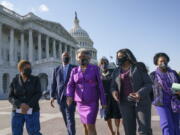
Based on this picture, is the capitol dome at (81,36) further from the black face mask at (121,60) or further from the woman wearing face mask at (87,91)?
the black face mask at (121,60)

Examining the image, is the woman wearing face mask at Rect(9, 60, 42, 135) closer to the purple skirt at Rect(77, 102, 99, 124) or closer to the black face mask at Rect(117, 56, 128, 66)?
the purple skirt at Rect(77, 102, 99, 124)

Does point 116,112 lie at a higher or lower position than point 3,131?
higher

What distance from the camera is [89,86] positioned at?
4996 millimetres

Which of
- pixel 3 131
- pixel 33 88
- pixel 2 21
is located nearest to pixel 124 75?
pixel 33 88

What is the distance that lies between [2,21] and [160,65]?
4412cm

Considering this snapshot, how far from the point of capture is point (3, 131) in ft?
27.6

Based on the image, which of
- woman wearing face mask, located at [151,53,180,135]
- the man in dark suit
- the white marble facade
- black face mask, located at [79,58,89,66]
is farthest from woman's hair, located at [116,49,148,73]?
the white marble facade

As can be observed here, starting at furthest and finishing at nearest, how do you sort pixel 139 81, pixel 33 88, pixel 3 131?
pixel 3 131 → pixel 33 88 → pixel 139 81

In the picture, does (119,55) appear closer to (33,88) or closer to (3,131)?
(33,88)

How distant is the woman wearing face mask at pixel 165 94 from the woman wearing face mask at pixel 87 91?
1.07 metres

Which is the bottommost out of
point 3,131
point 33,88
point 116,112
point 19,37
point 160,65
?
point 3,131

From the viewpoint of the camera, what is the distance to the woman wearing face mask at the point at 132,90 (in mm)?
4391

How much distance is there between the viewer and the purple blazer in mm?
4973

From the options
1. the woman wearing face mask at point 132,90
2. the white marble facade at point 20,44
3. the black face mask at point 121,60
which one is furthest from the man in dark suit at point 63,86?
the white marble facade at point 20,44
